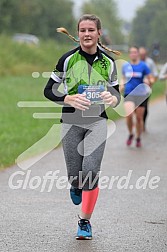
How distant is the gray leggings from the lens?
6.56 m

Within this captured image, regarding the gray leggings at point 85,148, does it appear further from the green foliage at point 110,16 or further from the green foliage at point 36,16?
the green foliage at point 110,16

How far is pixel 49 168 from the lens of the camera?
1080 centimetres

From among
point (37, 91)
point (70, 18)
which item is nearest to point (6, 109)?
point (37, 91)

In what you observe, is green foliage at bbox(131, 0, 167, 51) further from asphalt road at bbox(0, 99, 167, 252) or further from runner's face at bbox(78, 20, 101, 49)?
runner's face at bbox(78, 20, 101, 49)

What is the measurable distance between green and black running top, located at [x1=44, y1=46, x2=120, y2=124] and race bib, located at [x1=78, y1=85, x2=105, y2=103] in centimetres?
5

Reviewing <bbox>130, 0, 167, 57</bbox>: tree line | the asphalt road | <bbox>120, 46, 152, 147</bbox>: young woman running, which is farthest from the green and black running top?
<bbox>130, 0, 167, 57</bbox>: tree line

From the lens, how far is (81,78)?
6488 mm

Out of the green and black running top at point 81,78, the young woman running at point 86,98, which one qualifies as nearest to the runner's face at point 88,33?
the young woman running at point 86,98

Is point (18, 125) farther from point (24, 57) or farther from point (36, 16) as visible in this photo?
point (36, 16)

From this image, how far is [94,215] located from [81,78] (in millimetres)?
1795

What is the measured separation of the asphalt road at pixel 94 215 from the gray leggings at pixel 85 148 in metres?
0.58

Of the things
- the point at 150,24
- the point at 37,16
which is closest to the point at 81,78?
the point at 37,16

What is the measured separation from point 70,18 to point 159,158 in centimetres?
7055

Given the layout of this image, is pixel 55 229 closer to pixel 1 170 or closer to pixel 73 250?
pixel 73 250
